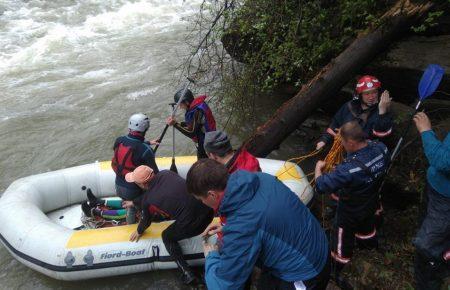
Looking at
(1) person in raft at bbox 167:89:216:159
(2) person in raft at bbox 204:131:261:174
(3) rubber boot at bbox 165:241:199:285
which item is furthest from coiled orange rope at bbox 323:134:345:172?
(3) rubber boot at bbox 165:241:199:285

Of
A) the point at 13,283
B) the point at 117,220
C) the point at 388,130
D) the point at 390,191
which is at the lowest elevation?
the point at 13,283

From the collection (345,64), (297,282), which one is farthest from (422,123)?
(345,64)

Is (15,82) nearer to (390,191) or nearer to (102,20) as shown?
(102,20)

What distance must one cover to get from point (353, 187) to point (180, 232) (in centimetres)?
160

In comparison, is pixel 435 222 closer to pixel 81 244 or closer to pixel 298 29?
pixel 81 244

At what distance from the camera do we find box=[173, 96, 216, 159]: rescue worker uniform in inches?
185

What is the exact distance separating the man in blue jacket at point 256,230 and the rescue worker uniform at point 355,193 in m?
1.06

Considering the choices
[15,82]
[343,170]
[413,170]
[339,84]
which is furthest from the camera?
[15,82]

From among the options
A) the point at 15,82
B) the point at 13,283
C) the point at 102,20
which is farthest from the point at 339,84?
the point at 102,20

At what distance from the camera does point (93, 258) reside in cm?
410

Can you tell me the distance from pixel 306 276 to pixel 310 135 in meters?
4.55

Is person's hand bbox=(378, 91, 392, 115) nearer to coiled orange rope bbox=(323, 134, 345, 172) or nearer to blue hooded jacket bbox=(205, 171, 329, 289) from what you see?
coiled orange rope bbox=(323, 134, 345, 172)

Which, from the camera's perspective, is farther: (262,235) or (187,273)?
(187,273)

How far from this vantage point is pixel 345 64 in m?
4.64
